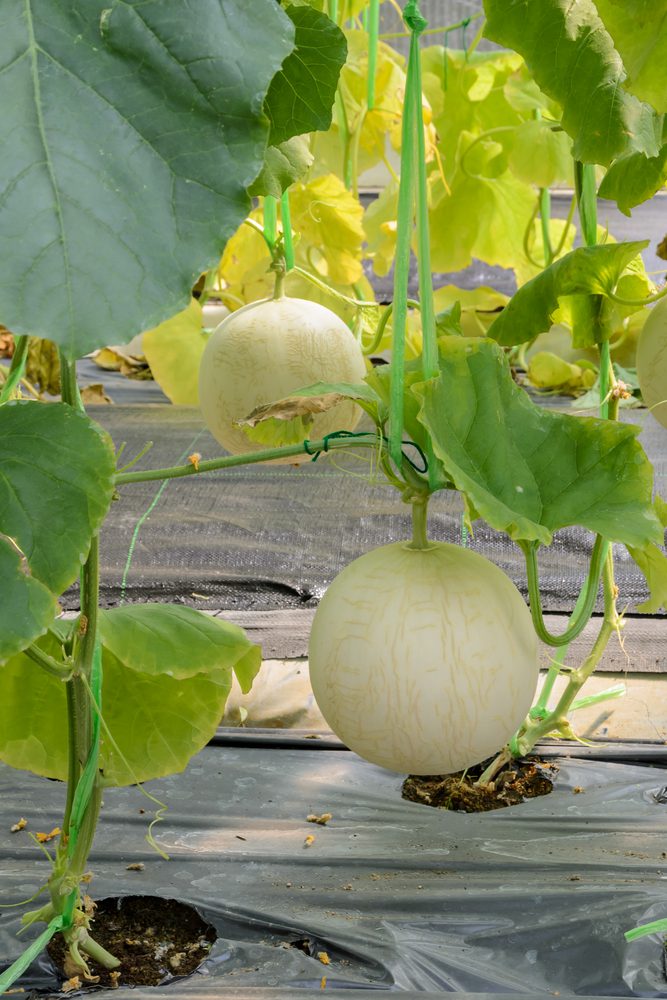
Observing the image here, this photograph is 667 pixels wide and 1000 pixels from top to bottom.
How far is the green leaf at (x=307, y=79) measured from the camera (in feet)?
2.88

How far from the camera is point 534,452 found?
0.89 m

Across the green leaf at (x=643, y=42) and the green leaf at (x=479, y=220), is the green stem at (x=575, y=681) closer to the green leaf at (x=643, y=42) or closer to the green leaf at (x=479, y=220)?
the green leaf at (x=643, y=42)

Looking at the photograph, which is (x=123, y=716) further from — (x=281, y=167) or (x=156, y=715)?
(x=281, y=167)

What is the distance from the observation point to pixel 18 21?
2.04 feet

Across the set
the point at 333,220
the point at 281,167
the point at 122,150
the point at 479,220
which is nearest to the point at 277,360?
the point at 281,167

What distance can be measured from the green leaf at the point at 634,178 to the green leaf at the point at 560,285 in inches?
2.3

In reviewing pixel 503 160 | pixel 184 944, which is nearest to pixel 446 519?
pixel 503 160

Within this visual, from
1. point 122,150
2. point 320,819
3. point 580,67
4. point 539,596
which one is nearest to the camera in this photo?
point 122,150

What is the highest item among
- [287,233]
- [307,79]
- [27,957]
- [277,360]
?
[307,79]

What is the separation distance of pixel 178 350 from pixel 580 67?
5.85 feet

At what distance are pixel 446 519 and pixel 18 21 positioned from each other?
7.30 feet

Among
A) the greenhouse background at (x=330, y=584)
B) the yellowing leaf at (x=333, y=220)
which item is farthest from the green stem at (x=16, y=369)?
the yellowing leaf at (x=333, y=220)

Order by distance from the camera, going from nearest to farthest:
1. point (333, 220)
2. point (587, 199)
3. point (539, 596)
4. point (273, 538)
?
point (539, 596) < point (587, 199) < point (333, 220) < point (273, 538)

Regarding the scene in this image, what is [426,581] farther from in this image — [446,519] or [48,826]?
[446,519]
